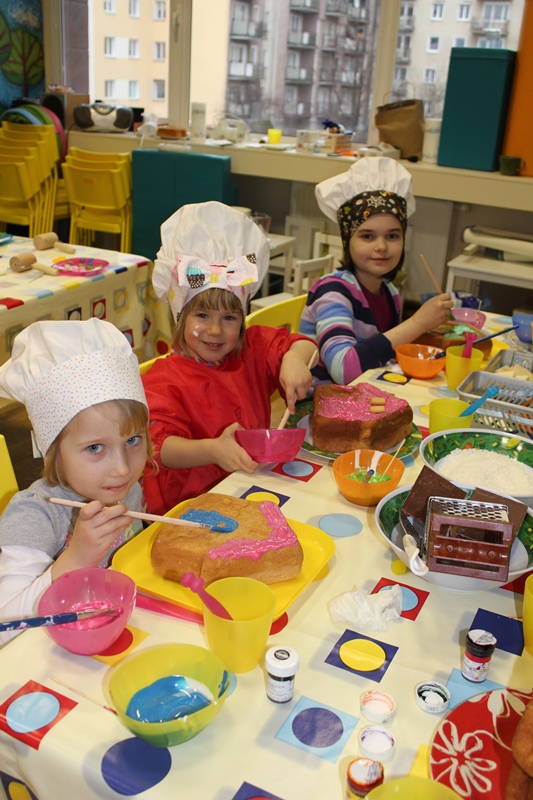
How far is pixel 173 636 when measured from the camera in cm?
87

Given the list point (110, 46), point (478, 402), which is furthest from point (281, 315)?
point (110, 46)

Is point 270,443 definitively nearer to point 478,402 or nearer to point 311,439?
point 311,439

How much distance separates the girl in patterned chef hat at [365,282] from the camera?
75.3 inches

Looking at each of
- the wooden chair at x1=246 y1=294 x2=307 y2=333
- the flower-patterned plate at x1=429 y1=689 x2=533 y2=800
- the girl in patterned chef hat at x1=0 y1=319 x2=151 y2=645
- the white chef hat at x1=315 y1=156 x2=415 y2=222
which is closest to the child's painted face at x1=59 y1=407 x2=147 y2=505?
the girl in patterned chef hat at x1=0 y1=319 x2=151 y2=645

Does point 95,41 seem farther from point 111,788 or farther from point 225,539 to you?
point 111,788

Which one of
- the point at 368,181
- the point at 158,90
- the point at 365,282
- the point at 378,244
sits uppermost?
the point at 158,90

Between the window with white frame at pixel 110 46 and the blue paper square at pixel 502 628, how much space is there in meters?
5.43

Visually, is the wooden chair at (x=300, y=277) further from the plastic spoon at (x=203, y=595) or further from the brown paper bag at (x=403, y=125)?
the plastic spoon at (x=203, y=595)

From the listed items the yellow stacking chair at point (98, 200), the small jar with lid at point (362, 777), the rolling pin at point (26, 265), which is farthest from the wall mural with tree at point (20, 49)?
the small jar with lid at point (362, 777)

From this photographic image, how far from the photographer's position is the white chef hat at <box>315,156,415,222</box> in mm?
2174

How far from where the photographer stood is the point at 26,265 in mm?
2607

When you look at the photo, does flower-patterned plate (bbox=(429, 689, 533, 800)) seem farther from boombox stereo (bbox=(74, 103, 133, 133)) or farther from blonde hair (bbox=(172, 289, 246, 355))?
boombox stereo (bbox=(74, 103, 133, 133))

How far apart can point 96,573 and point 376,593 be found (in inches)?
14.9

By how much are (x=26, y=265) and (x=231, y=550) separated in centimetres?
197
